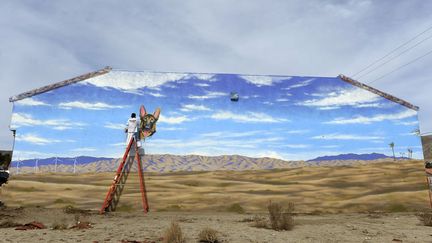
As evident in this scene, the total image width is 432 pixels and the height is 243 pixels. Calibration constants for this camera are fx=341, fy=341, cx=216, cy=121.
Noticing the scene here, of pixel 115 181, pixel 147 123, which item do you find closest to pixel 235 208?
pixel 115 181

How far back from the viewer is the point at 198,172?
14508 millimetres

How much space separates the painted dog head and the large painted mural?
0.86 ft

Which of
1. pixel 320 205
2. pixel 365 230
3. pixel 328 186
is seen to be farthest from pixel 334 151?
pixel 365 230

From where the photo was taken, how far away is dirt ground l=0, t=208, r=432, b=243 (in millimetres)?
8266

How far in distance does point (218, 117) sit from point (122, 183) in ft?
16.1

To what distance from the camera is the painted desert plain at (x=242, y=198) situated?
10.9 meters

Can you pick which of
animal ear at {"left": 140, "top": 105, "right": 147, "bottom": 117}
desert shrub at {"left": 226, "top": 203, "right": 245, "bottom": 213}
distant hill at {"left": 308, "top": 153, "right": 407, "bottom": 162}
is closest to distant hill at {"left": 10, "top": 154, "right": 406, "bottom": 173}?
distant hill at {"left": 308, "top": 153, "right": 407, "bottom": 162}

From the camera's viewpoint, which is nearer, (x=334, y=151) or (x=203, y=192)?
(x=203, y=192)

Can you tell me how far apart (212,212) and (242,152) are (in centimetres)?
292

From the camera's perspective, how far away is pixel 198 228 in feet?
31.5

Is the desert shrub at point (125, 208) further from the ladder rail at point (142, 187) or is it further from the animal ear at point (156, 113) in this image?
the animal ear at point (156, 113)

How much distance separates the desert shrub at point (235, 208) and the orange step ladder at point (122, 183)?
3.28 meters

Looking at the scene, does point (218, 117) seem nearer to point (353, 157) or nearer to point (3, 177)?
point (353, 157)

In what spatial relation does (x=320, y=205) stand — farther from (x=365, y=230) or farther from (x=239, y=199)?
(x=365, y=230)
